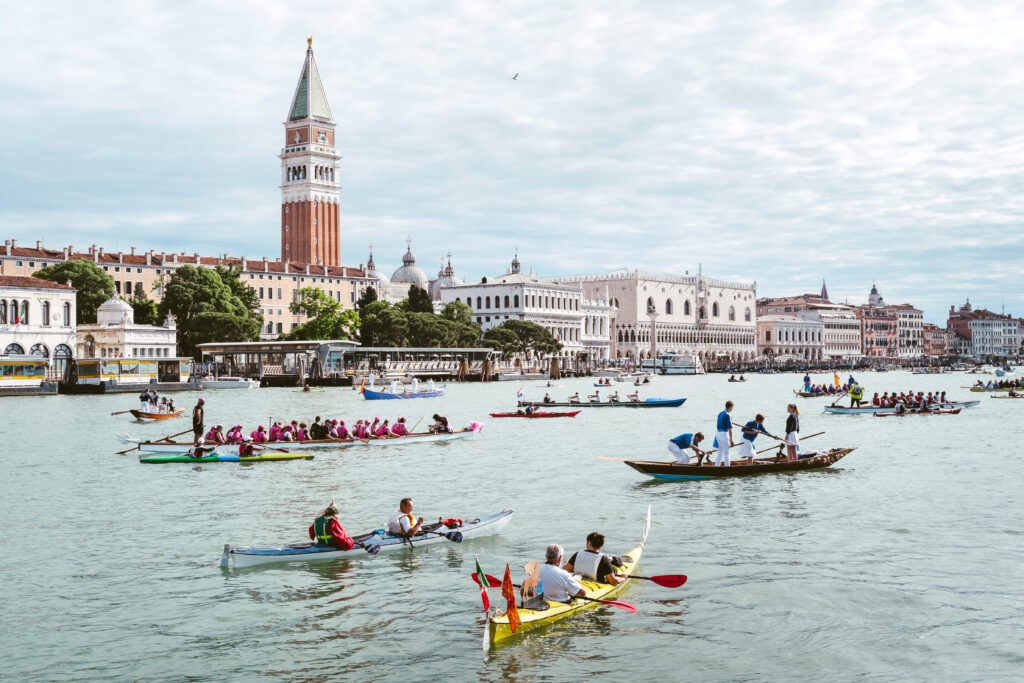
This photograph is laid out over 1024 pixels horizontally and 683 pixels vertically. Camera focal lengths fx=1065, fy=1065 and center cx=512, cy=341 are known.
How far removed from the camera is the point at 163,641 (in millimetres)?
12547

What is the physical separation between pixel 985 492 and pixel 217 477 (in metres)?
18.1

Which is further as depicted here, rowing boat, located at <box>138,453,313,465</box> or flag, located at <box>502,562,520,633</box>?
rowing boat, located at <box>138,453,313,465</box>

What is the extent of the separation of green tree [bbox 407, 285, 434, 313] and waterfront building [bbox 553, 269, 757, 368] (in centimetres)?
4792

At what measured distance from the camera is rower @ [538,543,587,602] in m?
12.8

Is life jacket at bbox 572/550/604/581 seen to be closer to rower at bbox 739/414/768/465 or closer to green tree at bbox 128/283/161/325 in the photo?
rower at bbox 739/414/768/465

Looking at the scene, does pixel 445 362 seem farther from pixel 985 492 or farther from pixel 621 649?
pixel 621 649

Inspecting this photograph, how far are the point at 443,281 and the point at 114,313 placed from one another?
73.3m

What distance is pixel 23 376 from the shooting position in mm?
69938

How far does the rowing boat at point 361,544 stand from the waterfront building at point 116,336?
224 ft

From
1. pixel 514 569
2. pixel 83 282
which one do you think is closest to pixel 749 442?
pixel 514 569

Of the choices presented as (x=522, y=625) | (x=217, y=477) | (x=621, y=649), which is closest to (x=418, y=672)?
(x=522, y=625)

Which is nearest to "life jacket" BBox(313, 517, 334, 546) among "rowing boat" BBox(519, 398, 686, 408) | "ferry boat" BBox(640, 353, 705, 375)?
"rowing boat" BBox(519, 398, 686, 408)

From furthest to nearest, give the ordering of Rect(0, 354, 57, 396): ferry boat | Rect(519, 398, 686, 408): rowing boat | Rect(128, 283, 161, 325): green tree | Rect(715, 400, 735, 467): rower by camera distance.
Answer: Rect(128, 283, 161, 325): green tree
Rect(0, 354, 57, 396): ferry boat
Rect(519, 398, 686, 408): rowing boat
Rect(715, 400, 735, 467): rower

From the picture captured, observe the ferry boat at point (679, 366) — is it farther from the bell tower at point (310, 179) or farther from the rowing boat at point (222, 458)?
the rowing boat at point (222, 458)
